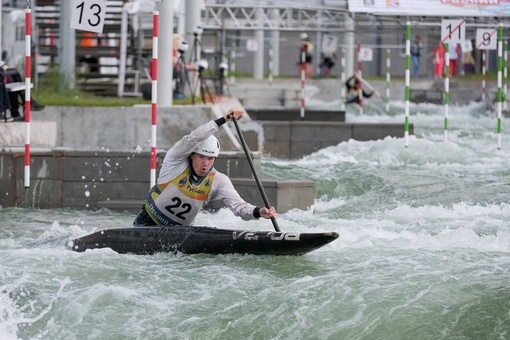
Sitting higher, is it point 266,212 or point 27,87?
point 27,87

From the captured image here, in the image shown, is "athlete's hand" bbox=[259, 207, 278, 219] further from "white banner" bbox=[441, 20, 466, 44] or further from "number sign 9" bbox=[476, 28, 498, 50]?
"number sign 9" bbox=[476, 28, 498, 50]

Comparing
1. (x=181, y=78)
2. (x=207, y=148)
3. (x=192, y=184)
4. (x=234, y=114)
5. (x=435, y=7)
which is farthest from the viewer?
(x=181, y=78)

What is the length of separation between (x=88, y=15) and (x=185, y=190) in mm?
3409

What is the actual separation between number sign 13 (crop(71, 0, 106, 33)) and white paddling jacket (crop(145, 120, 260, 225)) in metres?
3.06

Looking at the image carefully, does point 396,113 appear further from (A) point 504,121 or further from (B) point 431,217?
(B) point 431,217

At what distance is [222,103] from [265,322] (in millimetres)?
15256

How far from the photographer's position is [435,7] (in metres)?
20.9

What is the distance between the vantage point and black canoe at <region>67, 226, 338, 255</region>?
32.0 feet

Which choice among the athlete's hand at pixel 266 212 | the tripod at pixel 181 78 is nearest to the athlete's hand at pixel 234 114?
the athlete's hand at pixel 266 212

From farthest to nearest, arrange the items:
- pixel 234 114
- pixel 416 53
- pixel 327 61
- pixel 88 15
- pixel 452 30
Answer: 1. pixel 416 53
2. pixel 327 61
3. pixel 452 30
4. pixel 88 15
5. pixel 234 114

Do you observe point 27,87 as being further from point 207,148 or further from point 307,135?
point 307,135

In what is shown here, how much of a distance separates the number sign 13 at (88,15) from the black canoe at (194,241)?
317cm

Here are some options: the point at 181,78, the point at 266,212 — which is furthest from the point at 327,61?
the point at 266,212

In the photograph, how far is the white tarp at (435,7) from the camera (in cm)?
2083
